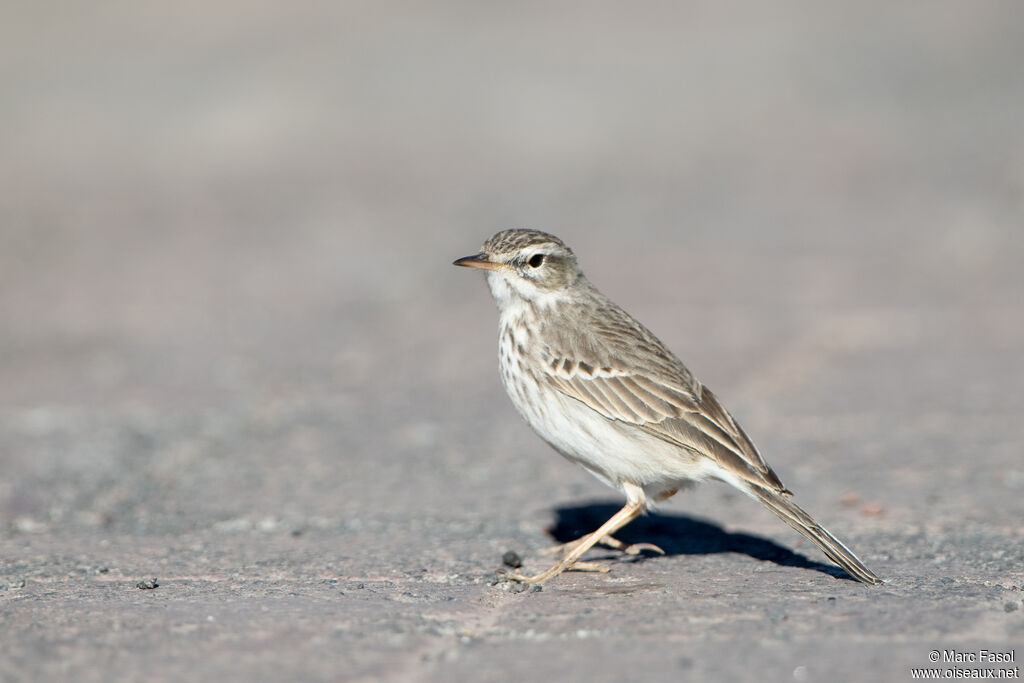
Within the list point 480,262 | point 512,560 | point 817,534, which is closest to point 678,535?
point 512,560

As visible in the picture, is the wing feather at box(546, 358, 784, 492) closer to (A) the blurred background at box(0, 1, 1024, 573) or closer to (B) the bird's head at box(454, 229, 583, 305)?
(B) the bird's head at box(454, 229, 583, 305)

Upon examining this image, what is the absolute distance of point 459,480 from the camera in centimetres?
604

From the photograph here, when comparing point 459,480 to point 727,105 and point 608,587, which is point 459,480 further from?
point 727,105

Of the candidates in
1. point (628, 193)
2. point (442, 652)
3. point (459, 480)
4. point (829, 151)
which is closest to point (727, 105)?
point (829, 151)

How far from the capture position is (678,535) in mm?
5301

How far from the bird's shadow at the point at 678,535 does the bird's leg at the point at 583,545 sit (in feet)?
0.71

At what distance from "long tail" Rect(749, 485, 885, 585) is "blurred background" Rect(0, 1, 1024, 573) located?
100 centimetres

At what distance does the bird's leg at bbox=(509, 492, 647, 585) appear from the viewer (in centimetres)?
448

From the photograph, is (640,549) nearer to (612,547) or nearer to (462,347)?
(612,547)

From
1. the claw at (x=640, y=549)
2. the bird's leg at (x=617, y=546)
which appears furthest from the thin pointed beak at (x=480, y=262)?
the claw at (x=640, y=549)

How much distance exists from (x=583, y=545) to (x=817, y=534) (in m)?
0.87

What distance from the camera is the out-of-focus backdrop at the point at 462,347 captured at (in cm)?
372

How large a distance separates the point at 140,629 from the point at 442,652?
2.82 feet

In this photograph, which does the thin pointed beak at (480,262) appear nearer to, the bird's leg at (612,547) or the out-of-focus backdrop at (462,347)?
the out-of-focus backdrop at (462,347)
